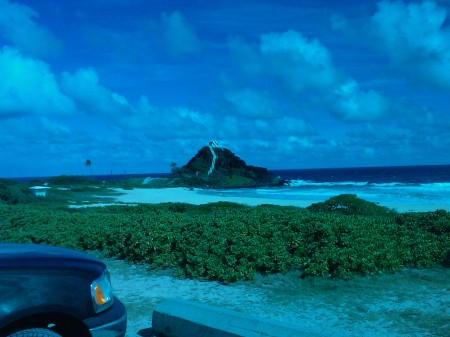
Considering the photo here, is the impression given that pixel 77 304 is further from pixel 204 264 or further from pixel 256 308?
pixel 204 264

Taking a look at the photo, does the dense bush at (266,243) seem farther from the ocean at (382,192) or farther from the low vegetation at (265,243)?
the ocean at (382,192)

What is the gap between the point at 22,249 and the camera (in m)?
3.97

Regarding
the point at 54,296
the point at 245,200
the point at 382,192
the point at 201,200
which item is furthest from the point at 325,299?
the point at 382,192

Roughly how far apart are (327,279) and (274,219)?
2.86m

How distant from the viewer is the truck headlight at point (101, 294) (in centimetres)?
380

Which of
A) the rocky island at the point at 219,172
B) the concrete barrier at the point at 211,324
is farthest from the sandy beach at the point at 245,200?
the rocky island at the point at 219,172

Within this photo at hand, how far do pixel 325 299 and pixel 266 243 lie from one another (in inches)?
91.2

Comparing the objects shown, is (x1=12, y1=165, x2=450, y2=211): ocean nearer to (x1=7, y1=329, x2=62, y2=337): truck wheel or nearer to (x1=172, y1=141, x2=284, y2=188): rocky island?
(x1=172, y1=141, x2=284, y2=188): rocky island

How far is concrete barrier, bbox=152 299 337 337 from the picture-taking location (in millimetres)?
4613

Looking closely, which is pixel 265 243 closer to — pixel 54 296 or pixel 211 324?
pixel 211 324

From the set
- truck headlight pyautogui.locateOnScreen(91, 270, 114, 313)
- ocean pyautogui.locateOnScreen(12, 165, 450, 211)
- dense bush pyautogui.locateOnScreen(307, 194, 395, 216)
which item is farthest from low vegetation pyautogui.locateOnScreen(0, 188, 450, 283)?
ocean pyautogui.locateOnScreen(12, 165, 450, 211)

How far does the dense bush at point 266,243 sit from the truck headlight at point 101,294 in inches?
148

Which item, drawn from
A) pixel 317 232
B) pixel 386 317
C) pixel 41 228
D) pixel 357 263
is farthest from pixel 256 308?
pixel 41 228

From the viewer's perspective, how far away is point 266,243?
8.87 meters
